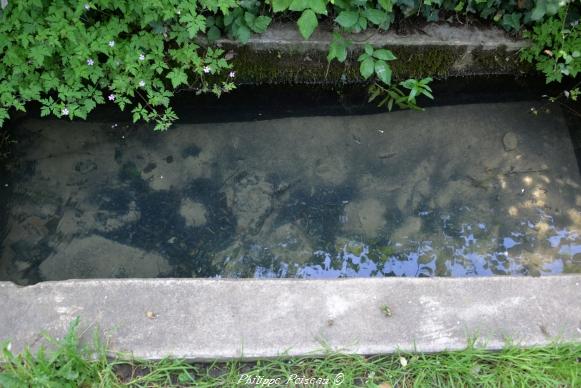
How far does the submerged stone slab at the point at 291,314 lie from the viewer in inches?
82.2

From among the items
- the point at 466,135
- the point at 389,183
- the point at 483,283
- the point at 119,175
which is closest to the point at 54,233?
the point at 119,175

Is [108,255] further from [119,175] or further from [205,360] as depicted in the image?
[205,360]

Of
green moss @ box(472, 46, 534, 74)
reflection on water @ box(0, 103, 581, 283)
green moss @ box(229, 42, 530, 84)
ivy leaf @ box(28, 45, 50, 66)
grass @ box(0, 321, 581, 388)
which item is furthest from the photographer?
green moss @ box(472, 46, 534, 74)

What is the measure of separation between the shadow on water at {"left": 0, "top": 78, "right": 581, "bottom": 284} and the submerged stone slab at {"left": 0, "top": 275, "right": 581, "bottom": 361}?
0.68m

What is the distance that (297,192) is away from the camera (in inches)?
128

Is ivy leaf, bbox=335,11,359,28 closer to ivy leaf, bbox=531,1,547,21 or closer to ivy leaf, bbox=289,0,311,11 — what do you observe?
ivy leaf, bbox=289,0,311,11

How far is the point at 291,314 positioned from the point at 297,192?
122cm

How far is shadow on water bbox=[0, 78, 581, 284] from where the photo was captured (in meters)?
2.97

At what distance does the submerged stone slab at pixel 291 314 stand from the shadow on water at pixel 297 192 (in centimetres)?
68

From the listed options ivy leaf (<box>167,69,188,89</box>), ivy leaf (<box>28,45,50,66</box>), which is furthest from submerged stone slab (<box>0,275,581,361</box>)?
ivy leaf (<box>167,69,188,89</box>)

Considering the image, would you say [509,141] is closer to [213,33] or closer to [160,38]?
[213,33]

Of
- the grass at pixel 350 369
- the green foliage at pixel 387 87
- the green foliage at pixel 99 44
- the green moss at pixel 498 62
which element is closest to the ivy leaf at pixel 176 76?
the green foliage at pixel 99 44

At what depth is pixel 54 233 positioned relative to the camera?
2984mm

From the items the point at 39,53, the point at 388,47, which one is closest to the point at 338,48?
the point at 388,47
